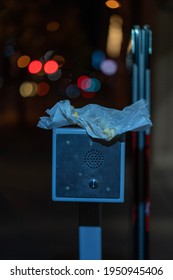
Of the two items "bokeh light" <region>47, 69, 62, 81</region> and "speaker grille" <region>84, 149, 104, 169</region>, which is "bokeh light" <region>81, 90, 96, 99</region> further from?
"speaker grille" <region>84, 149, 104, 169</region>

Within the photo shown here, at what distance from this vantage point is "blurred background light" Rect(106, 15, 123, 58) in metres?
6.16

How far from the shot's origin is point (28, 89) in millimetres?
6277

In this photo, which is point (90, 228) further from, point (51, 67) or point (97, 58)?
point (97, 58)

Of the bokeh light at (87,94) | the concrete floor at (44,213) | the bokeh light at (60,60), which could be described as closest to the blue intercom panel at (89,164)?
the concrete floor at (44,213)

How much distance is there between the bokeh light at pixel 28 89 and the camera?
6197 mm

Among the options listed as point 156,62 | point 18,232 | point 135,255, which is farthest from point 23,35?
point 135,255

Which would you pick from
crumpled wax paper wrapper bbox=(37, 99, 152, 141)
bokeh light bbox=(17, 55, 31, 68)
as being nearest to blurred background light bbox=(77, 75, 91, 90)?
bokeh light bbox=(17, 55, 31, 68)

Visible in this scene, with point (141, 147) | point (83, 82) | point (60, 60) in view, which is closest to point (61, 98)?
point (83, 82)

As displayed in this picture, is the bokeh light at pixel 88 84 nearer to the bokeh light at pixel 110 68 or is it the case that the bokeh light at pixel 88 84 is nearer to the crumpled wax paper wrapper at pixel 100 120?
the bokeh light at pixel 110 68

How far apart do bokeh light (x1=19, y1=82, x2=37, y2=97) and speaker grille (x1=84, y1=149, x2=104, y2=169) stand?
352 centimetres

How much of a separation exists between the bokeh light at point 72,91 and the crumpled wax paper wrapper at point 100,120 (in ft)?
10.3

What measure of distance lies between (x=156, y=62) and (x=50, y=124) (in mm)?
3868

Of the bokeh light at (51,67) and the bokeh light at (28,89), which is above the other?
the bokeh light at (51,67)

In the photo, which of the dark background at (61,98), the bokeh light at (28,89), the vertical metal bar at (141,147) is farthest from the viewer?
the bokeh light at (28,89)
